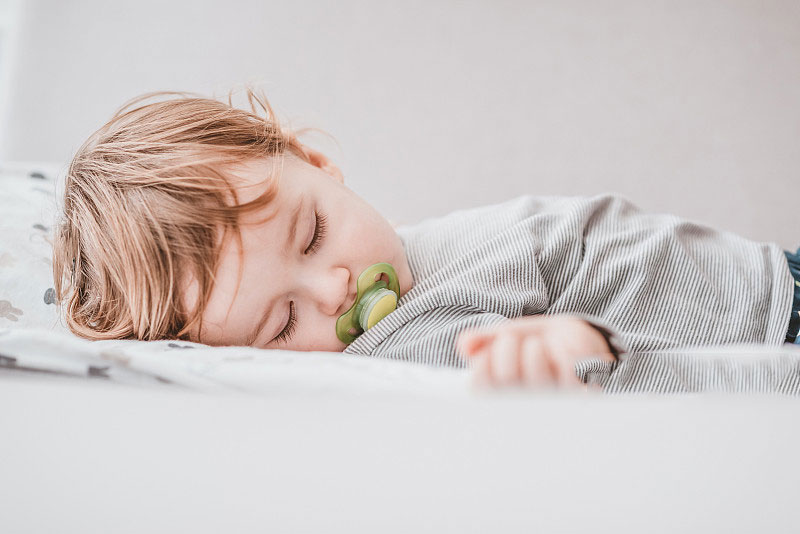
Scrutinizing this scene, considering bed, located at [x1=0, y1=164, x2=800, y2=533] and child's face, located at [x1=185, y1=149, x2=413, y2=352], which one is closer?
bed, located at [x1=0, y1=164, x2=800, y2=533]

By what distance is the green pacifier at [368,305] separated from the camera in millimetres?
749

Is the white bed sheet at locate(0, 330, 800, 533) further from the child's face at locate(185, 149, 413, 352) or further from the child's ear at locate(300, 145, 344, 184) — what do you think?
the child's ear at locate(300, 145, 344, 184)

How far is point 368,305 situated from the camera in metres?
0.75

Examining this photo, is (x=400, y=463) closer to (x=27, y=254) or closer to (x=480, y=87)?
(x=27, y=254)

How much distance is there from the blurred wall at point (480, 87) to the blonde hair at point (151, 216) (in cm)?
68

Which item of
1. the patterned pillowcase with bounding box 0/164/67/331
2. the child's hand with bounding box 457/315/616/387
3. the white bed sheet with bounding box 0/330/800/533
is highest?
the child's hand with bounding box 457/315/616/387

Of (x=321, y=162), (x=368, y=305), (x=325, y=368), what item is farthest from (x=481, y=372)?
(x=321, y=162)

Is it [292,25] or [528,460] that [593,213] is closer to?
[528,460]

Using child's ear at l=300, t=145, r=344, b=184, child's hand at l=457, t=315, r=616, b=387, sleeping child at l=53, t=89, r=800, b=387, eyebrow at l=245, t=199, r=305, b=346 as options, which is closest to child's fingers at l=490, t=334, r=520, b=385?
child's hand at l=457, t=315, r=616, b=387

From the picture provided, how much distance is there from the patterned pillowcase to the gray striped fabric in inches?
15.7

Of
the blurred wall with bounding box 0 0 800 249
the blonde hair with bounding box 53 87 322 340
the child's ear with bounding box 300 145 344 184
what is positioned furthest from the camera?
the blurred wall with bounding box 0 0 800 249

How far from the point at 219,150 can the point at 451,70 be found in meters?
0.86

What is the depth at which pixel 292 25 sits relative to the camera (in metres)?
1.50

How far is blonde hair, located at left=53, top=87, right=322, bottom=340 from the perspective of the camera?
0.71 m
